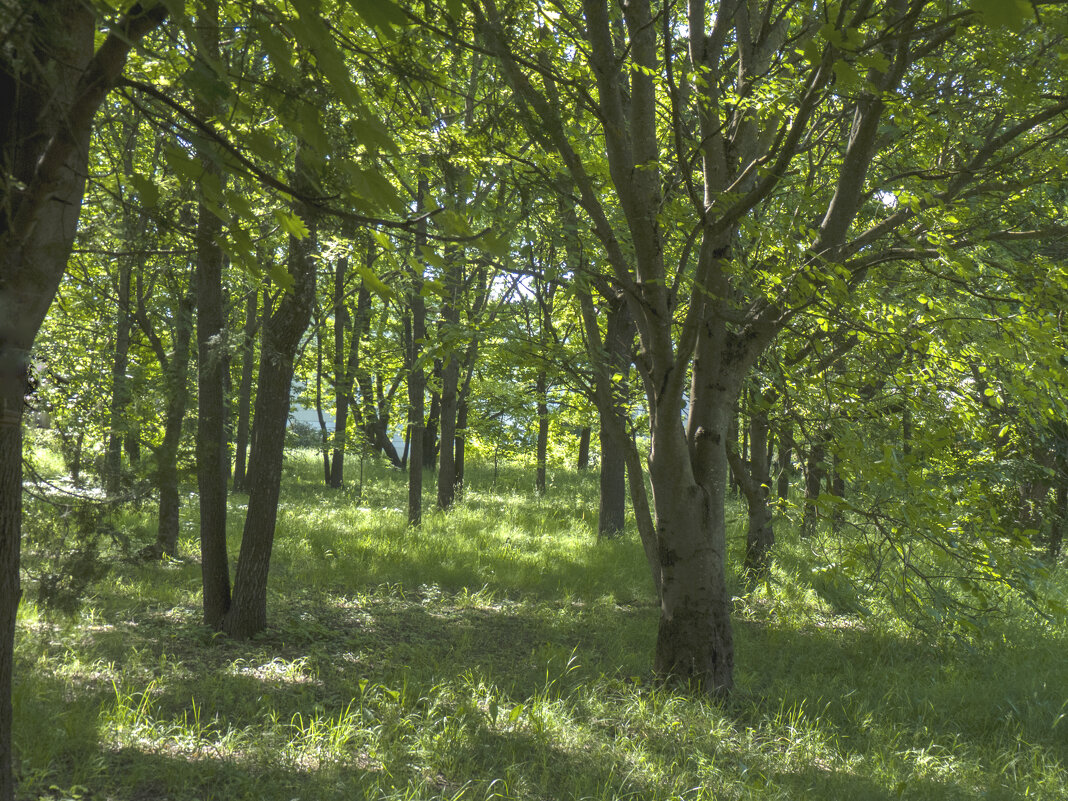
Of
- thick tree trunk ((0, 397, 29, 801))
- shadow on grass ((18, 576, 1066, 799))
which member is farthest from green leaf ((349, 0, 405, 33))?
shadow on grass ((18, 576, 1066, 799))

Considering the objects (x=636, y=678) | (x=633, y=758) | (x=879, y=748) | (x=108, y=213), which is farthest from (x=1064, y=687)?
(x=108, y=213)

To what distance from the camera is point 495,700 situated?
5.01 m

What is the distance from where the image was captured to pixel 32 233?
197 centimetres

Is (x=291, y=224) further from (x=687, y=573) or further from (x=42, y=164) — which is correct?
(x=687, y=573)

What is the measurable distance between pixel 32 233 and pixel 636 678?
486 cm

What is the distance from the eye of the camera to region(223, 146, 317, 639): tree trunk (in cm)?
609

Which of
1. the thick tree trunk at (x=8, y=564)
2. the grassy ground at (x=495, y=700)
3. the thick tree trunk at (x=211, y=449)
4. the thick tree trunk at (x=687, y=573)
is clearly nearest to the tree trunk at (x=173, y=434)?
the thick tree trunk at (x=211, y=449)

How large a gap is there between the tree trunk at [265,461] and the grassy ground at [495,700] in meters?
0.29

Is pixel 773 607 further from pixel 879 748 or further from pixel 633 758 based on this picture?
pixel 633 758

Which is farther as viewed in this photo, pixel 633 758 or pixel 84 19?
pixel 633 758

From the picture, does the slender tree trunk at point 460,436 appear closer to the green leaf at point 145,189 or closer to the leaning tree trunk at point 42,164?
the leaning tree trunk at point 42,164

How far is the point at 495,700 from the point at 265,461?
2825 mm

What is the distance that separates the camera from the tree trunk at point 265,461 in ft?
20.0

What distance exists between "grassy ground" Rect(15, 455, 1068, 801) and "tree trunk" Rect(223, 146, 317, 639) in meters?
0.29
